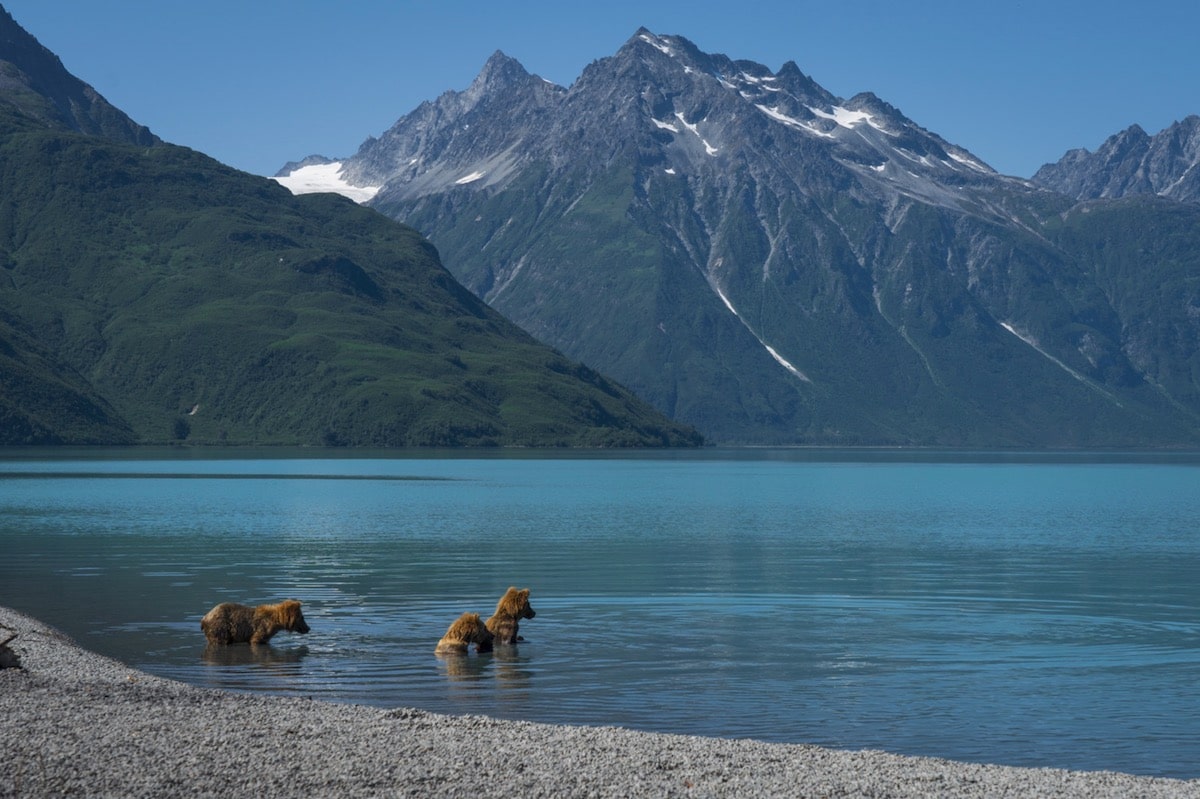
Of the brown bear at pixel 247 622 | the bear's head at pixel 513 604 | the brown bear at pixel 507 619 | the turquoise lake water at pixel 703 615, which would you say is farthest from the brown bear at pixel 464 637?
the brown bear at pixel 247 622

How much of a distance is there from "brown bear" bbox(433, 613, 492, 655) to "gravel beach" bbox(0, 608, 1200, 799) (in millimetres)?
11932

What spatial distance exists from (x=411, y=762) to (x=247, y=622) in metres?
21.3

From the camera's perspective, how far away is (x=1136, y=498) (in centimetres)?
18388

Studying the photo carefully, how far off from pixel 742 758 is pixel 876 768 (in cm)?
275

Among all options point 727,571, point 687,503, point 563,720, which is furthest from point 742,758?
point 687,503

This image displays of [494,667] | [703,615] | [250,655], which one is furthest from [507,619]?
[703,615]

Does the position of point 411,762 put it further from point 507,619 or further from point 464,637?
point 507,619

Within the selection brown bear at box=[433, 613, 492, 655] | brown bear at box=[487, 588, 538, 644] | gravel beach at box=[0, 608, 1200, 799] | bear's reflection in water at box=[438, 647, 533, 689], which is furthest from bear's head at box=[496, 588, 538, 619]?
gravel beach at box=[0, 608, 1200, 799]

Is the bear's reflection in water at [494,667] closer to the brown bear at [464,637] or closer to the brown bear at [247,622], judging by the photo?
the brown bear at [464,637]

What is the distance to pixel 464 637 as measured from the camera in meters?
45.7

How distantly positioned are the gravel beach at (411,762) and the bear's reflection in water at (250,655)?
10396 mm

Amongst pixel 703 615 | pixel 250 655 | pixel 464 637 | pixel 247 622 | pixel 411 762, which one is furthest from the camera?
pixel 703 615

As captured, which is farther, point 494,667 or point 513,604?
point 513,604

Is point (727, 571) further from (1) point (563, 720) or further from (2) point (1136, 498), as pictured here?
(2) point (1136, 498)
